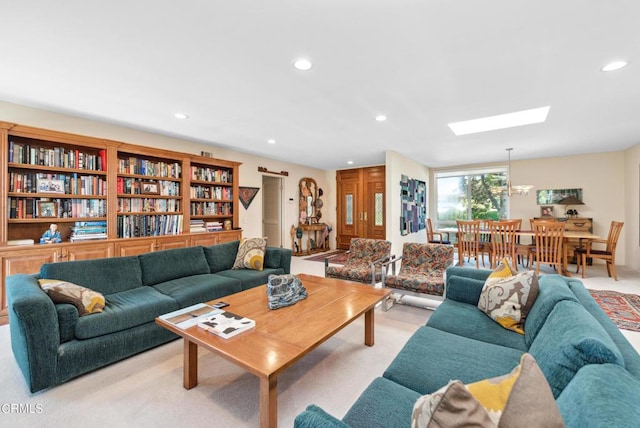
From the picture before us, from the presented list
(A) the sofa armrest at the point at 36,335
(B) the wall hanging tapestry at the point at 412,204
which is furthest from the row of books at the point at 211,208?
(B) the wall hanging tapestry at the point at 412,204

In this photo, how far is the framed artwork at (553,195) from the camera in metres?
6.00

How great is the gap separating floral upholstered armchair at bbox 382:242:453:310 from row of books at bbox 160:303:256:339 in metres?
1.93

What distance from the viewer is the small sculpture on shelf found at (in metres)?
3.28

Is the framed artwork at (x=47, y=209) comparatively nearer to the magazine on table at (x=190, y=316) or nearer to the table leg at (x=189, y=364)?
the magazine on table at (x=190, y=316)

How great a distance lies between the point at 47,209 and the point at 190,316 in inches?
113

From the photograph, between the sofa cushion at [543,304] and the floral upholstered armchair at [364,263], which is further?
the floral upholstered armchair at [364,263]

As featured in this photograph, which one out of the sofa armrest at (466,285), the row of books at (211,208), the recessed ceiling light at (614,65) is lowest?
the sofa armrest at (466,285)

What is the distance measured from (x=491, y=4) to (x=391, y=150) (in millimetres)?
3827

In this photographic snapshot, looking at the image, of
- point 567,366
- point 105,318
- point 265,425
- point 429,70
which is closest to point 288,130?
point 429,70

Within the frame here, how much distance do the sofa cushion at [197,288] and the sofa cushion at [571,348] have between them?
272cm

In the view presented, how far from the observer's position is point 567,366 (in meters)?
0.97

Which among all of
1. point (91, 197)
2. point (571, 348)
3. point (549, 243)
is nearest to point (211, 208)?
point (91, 197)

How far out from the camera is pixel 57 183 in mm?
3355

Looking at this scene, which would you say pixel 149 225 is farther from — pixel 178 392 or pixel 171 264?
pixel 178 392
